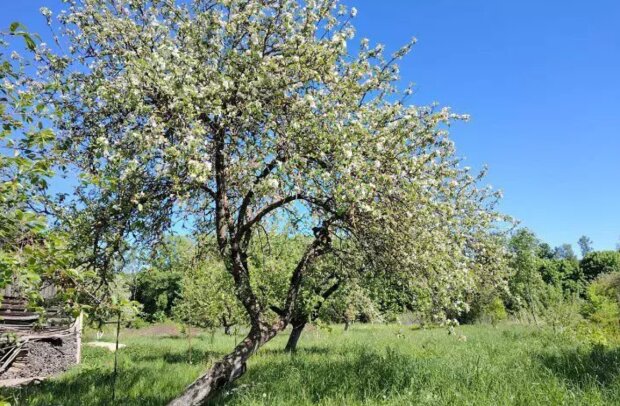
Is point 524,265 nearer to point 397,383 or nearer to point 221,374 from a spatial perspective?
point 397,383

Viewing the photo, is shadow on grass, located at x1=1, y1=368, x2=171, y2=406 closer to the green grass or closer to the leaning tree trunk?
the green grass

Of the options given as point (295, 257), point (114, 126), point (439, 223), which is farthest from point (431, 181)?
point (295, 257)

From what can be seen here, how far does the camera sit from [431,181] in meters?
7.28

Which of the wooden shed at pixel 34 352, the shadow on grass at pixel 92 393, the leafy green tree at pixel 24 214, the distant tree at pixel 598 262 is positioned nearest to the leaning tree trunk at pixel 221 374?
the shadow on grass at pixel 92 393

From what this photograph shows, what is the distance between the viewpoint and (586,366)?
9.96 m

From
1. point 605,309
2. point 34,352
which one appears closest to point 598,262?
point 605,309

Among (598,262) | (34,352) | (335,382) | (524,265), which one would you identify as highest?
(598,262)

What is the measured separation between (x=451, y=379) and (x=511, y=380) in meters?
1.13

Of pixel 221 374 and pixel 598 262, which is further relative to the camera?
pixel 598 262

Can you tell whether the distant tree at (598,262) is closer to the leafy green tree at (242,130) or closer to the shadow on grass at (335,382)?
the shadow on grass at (335,382)

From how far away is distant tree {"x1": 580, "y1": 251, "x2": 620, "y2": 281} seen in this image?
72.9 metres

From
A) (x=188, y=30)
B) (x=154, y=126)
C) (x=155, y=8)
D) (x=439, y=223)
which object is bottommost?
(x=439, y=223)

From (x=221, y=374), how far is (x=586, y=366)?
8.00 meters

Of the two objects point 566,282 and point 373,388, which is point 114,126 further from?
point 566,282
